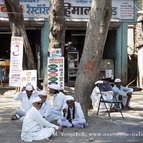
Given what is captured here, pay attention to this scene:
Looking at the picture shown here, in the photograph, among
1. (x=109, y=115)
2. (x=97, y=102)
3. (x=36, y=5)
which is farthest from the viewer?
(x=36, y=5)

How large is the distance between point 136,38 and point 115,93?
1311cm

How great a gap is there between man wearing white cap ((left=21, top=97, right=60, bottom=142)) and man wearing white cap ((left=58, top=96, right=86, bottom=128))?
4.29ft

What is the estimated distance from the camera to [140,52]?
22.0 m

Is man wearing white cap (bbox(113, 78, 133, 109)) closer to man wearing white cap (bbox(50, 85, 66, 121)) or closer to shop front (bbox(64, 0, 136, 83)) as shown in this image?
man wearing white cap (bbox(50, 85, 66, 121))

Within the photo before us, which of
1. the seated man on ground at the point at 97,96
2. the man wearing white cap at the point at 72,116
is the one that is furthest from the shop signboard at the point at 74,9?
the man wearing white cap at the point at 72,116

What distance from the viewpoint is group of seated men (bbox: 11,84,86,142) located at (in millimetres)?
9094

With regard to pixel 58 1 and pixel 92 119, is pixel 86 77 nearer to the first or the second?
pixel 92 119

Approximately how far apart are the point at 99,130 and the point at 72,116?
0.74 meters

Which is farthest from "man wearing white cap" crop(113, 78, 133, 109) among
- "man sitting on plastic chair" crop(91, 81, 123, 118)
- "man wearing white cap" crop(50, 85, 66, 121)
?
"man wearing white cap" crop(50, 85, 66, 121)

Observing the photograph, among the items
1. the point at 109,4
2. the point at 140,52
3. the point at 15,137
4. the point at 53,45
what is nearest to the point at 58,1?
the point at 53,45

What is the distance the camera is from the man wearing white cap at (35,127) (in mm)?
9062

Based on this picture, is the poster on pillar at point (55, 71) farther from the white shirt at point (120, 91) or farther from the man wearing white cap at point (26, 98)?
the man wearing white cap at point (26, 98)

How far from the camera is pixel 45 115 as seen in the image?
10445 mm

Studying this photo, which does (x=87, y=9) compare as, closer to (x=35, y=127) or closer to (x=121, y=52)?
(x=121, y=52)
